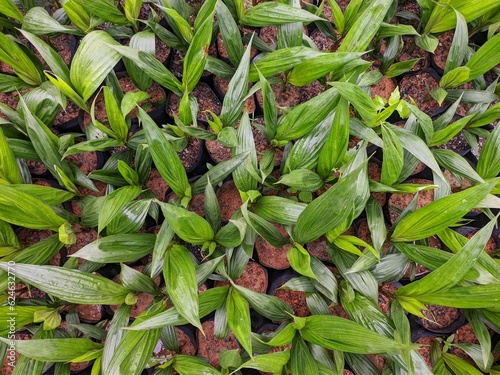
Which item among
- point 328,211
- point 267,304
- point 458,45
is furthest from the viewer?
point 458,45

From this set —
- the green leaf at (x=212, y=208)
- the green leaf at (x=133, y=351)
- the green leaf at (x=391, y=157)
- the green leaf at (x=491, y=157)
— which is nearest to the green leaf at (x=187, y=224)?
the green leaf at (x=212, y=208)

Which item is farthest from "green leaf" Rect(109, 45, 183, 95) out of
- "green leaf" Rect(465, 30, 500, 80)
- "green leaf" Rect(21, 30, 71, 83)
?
"green leaf" Rect(465, 30, 500, 80)

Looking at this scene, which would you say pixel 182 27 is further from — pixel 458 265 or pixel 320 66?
pixel 458 265

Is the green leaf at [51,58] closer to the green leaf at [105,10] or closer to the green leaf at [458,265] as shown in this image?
the green leaf at [105,10]

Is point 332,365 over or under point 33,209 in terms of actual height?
under

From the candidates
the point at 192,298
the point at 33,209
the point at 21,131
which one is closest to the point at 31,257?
the point at 33,209

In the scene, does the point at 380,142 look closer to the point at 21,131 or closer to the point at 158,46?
the point at 158,46

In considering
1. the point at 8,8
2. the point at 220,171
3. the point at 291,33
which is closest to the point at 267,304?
the point at 220,171
